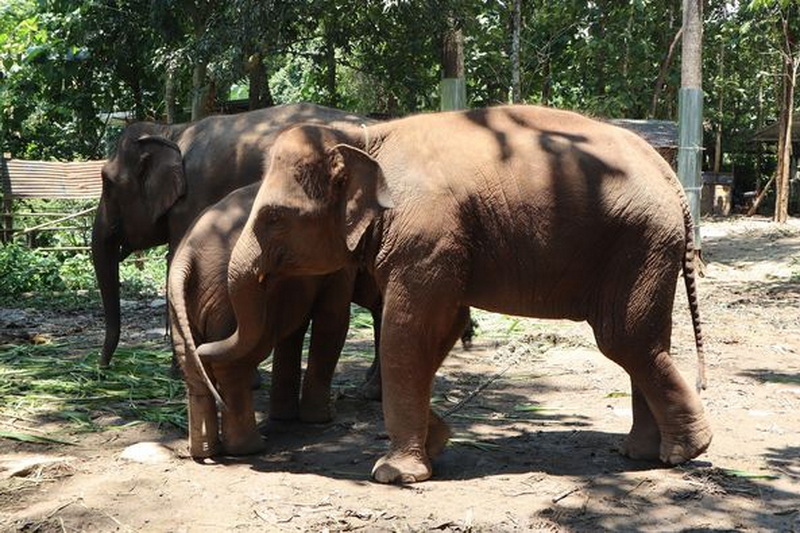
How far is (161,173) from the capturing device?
6.29m

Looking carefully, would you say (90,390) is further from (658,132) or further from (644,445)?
(658,132)

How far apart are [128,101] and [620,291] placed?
1402 centimetres

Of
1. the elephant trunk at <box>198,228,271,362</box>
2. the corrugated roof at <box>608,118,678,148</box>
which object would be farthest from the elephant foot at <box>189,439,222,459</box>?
the corrugated roof at <box>608,118,678,148</box>

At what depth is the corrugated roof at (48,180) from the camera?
12.4 m

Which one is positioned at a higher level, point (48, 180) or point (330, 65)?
point (330, 65)

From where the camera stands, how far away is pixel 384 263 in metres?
4.30

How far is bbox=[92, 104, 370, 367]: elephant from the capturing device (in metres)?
6.25

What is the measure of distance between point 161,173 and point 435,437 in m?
2.82

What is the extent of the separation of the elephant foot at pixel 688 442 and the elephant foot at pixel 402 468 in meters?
1.14

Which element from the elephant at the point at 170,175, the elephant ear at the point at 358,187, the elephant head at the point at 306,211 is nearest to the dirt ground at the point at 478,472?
the elephant head at the point at 306,211

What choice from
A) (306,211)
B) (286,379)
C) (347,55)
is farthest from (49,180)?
(306,211)

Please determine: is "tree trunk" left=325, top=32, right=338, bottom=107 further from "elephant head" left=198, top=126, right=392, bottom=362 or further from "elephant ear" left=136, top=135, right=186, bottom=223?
"elephant head" left=198, top=126, right=392, bottom=362

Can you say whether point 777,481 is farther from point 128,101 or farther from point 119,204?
point 128,101

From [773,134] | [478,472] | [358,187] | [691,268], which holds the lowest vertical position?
[478,472]
